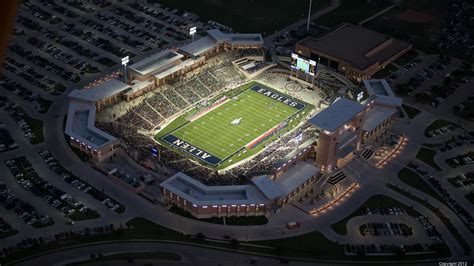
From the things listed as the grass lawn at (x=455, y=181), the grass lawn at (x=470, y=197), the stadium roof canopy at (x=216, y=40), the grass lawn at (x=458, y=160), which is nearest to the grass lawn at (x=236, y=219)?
the grass lawn at (x=455, y=181)

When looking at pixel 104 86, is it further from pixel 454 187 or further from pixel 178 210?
pixel 454 187

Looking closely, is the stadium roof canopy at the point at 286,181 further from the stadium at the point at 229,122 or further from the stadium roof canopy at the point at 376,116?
the stadium roof canopy at the point at 376,116

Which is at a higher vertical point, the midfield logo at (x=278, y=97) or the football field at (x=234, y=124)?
the midfield logo at (x=278, y=97)

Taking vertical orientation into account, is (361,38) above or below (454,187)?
above

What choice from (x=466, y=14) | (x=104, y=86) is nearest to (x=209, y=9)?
(x=104, y=86)

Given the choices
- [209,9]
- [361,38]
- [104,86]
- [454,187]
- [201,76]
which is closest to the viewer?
[454,187]
